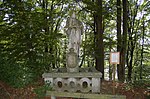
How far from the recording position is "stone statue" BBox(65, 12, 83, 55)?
7.38 metres

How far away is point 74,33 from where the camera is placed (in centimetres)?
748

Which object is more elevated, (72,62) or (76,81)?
(72,62)

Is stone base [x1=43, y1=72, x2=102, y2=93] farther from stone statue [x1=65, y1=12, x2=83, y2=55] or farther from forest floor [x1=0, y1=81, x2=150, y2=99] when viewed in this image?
stone statue [x1=65, y1=12, x2=83, y2=55]

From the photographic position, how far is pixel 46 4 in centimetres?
1595

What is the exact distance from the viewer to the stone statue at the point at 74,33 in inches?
291

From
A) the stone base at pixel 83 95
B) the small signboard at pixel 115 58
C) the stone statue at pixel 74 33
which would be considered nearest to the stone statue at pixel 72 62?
the stone statue at pixel 74 33

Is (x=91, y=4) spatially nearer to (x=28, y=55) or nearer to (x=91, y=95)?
(x=28, y=55)

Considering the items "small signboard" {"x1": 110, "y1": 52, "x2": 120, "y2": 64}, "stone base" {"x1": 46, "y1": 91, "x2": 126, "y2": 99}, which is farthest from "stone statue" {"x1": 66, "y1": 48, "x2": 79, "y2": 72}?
"small signboard" {"x1": 110, "y1": 52, "x2": 120, "y2": 64}

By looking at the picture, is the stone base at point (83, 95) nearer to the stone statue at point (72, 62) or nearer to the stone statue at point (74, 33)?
the stone statue at point (72, 62)

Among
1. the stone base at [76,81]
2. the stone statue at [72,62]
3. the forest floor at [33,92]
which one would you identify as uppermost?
the stone statue at [72,62]

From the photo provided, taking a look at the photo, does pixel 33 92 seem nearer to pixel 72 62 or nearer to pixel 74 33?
pixel 72 62

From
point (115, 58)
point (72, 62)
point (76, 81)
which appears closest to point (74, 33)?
point (72, 62)

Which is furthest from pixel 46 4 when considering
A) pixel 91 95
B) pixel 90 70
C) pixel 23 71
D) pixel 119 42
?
pixel 91 95

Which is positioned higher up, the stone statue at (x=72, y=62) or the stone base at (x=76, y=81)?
the stone statue at (x=72, y=62)
